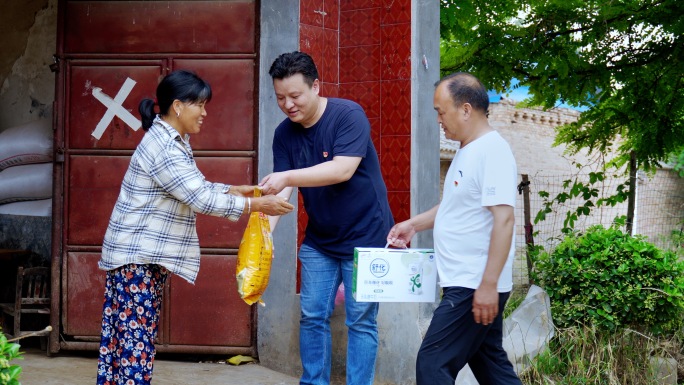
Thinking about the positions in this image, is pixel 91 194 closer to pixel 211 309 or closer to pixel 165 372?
pixel 211 309

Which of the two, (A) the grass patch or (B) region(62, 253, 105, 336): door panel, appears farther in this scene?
(B) region(62, 253, 105, 336): door panel

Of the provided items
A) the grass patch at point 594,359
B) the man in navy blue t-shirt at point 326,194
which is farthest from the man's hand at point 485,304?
the grass patch at point 594,359

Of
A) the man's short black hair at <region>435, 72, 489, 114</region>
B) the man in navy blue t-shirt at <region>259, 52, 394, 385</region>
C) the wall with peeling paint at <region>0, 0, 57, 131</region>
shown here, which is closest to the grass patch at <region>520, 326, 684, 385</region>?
the man in navy blue t-shirt at <region>259, 52, 394, 385</region>

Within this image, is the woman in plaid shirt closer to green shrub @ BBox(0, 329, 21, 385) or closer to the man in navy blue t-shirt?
the man in navy blue t-shirt

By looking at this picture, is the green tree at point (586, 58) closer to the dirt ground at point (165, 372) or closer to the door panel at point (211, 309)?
the door panel at point (211, 309)

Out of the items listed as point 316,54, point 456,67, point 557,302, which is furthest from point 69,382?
point 456,67

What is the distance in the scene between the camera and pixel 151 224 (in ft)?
13.6

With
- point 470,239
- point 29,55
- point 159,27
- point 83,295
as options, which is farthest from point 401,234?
point 29,55

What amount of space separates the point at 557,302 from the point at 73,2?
13.2ft

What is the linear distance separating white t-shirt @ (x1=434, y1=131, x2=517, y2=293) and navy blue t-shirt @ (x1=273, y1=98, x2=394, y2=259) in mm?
826

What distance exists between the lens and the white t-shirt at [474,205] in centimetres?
355

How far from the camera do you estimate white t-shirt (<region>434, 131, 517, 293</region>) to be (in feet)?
11.7

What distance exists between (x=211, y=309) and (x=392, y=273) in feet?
8.05

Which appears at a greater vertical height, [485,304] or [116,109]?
[116,109]
